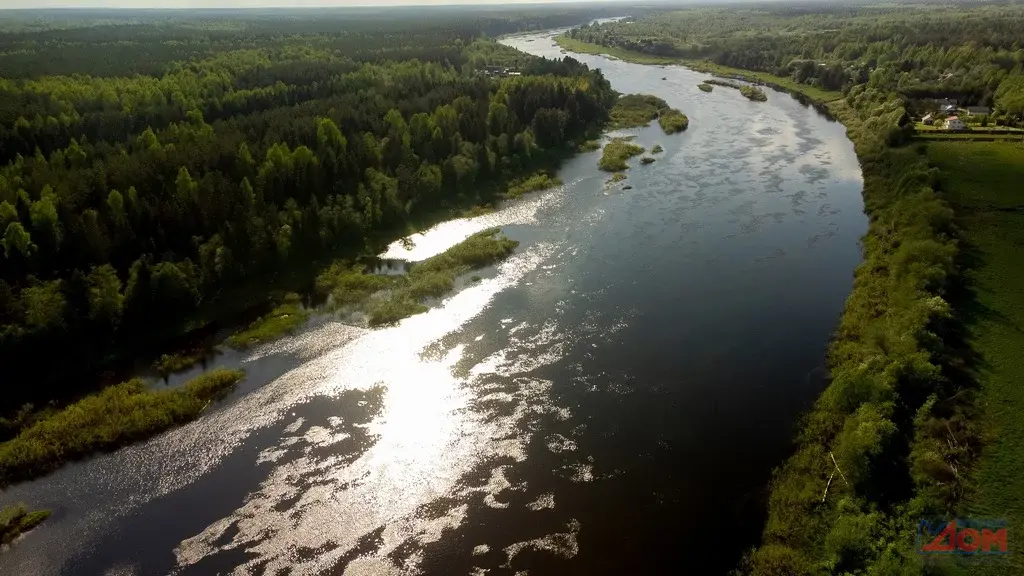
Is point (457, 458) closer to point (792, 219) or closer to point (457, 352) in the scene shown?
point (457, 352)

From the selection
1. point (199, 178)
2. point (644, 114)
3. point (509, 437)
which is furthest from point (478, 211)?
point (644, 114)

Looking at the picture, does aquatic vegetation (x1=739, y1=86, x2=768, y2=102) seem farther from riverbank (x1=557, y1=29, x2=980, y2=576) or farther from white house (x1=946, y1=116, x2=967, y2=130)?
riverbank (x1=557, y1=29, x2=980, y2=576)

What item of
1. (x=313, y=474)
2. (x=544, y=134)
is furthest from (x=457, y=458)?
(x=544, y=134)

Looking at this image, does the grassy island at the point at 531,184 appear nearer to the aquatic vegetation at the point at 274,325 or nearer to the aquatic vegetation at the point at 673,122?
the aquatic vegetation at the point at 274,325

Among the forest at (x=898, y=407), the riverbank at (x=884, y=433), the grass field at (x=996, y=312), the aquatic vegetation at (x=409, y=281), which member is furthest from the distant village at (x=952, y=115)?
the aquatic vegetation at (x=409, y=281)

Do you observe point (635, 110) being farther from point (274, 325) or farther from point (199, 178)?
point (274, 325)

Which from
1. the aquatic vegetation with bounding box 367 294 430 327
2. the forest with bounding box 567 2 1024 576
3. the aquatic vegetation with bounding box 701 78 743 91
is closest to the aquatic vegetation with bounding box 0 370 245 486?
the aquatic vegetation with bounding box 367 294 430 327
